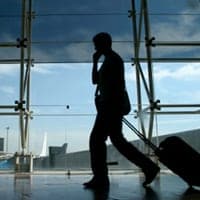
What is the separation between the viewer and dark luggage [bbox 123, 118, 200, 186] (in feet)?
7.56

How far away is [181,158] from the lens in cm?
235

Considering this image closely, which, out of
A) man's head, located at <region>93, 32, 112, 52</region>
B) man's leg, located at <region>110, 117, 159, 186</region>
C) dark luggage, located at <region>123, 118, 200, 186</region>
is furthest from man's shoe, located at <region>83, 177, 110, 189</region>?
man's head, located at <region>93, 32, 112, 52</region>

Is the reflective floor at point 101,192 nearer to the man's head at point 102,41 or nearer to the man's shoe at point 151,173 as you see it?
the man's shoe at point 151,173

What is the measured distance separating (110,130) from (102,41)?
0.54 m

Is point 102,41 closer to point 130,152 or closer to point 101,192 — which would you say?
point 130,152

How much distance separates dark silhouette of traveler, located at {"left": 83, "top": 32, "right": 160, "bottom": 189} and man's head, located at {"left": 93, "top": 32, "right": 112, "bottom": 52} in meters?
0.08

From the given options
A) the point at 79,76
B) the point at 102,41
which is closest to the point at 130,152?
the point at 102,41

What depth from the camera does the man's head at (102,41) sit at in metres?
2.59

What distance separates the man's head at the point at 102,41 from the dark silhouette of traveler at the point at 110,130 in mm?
84

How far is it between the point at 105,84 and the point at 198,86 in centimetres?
300

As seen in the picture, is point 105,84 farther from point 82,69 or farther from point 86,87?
point 82,69

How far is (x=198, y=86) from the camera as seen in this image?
529 cm

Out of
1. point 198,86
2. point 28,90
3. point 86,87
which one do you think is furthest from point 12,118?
point 198,86

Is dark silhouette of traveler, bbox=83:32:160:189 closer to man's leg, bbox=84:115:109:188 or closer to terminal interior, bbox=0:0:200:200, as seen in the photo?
man's leg, bbox=84:115:109:188
